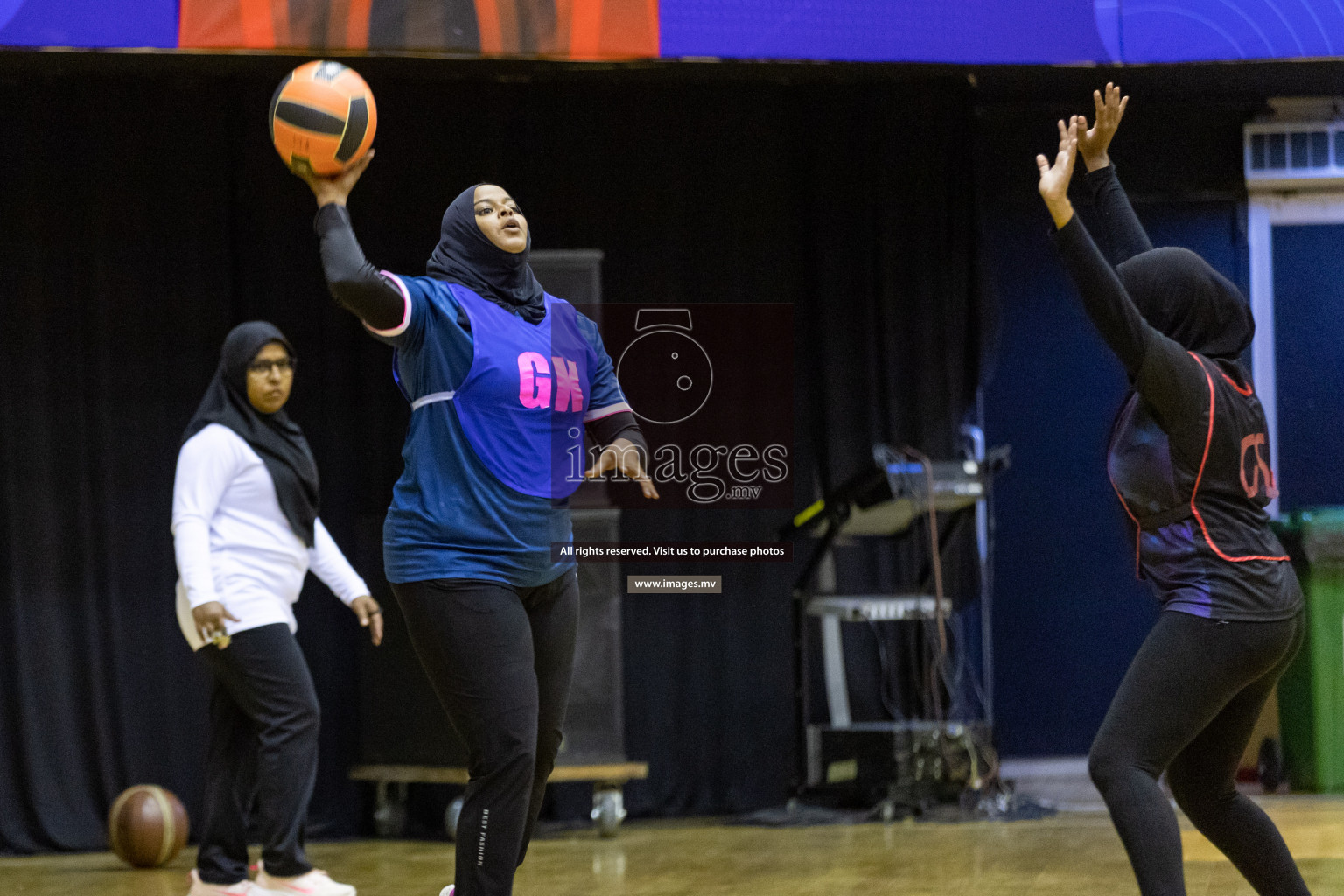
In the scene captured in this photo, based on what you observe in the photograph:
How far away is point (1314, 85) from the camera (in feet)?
20.0

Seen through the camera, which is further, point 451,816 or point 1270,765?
point 1270,765

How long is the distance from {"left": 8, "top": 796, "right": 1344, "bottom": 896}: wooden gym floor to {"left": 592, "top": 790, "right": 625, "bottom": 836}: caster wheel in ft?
0.16

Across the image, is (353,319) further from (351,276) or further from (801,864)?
(351,276)

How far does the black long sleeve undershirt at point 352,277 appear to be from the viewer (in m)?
2.47

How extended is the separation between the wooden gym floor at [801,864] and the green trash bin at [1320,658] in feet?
0.58

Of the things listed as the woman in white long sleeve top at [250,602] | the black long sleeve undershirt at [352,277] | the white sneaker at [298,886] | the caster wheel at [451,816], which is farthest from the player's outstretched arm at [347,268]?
the caster wheel at [451,816]

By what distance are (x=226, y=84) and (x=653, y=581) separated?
2966 millimetres

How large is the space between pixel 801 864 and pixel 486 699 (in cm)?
227

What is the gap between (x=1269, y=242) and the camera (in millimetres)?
6402

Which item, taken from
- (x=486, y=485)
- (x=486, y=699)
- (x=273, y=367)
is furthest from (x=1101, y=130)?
(x=273, y=367)

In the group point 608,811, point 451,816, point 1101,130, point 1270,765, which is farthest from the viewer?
point 1270,765

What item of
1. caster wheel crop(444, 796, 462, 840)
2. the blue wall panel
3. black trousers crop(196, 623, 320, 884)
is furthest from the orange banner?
caster wheel crop(444, 796, 462, 840)

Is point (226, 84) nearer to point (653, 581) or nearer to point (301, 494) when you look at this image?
point (301, 494)

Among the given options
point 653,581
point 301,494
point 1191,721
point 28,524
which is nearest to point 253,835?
point 28,524
